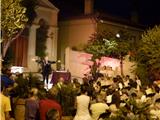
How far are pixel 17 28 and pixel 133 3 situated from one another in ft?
61.6

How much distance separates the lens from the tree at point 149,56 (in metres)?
24.7

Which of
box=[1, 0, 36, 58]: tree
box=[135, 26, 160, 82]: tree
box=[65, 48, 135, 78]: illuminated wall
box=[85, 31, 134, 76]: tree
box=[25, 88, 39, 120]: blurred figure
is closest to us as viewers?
box=[25, 88, 39, 120]: blurred figure

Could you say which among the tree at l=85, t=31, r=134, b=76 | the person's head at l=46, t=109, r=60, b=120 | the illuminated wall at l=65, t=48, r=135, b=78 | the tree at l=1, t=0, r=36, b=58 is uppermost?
the tree at l=1, t=0, r=36, b=58

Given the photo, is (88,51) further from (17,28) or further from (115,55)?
(17,28)

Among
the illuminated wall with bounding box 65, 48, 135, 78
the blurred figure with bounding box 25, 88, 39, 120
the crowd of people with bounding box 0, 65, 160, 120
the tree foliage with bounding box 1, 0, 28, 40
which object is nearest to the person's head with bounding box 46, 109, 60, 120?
the crowd of people with bounding box 0, 65, 160, 120

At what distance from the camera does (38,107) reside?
11.5 meters

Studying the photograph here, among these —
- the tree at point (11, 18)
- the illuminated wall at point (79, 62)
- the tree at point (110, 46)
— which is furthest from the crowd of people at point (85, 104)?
the tree at point (110, 46)

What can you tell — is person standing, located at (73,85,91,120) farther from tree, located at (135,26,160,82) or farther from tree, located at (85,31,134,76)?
Result: tree, located at (85,31,134,76)

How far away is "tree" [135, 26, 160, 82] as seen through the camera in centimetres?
2472

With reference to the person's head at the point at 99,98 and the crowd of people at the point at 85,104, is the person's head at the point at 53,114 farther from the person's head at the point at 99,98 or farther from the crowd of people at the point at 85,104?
the person's head at the point at 99,98

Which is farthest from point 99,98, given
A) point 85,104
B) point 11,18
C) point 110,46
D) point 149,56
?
point 110,46

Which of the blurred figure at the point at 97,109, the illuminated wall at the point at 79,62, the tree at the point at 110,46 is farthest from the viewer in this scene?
the tree at the point at 110,46

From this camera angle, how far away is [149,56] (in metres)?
25.1

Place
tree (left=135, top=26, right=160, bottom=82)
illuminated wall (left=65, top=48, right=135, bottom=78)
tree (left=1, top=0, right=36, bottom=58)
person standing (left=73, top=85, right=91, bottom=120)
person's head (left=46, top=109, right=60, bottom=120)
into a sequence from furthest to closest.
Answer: tree (left=135, top=26, right=160, bottom=82), illuminated wall (left=65, top=48, right=135, bottom=78), tree (left=1, top=0, right=36, bottom=58), person standing (left=73, top=85, right=91, bottom=120), person's head (left=46, top=109, right=60, bottom=120)
